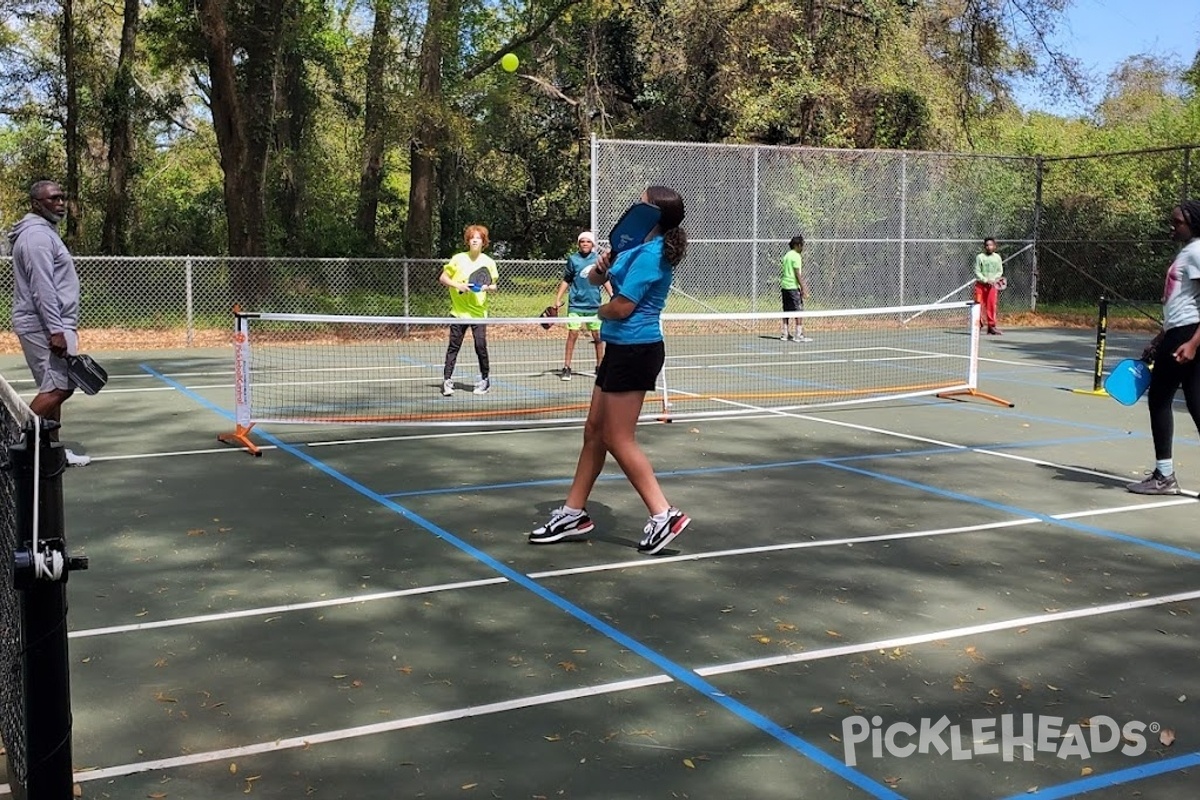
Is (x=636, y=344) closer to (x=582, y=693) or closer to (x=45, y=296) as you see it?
(x=582, y=693)

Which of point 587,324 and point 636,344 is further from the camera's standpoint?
point 587,324

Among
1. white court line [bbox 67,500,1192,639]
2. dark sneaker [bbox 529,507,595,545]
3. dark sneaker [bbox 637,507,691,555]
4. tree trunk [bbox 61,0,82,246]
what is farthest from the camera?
tree trunk [bbox 61,0,82,246]

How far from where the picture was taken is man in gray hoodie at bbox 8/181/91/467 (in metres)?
7.98

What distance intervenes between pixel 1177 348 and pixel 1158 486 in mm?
992

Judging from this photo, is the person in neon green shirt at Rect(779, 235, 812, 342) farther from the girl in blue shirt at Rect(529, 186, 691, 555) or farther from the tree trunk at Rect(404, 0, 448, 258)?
the girl in blue shirt at Rect(529, 186, 691, 555)

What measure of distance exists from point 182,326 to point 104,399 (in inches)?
300

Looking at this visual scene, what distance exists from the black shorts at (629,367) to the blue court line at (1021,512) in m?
2.90

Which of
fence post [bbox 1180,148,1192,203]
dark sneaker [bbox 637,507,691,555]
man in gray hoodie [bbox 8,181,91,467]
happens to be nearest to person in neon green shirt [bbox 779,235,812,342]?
fence post [bbox 1180,148,1192,203]

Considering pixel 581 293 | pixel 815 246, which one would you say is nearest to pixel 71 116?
pixel 815 246

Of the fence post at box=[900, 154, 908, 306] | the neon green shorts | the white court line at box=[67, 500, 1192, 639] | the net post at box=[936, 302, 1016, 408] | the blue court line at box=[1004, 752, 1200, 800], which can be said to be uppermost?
the fence post at box=[900, 154, 908, 306]

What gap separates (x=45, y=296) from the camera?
26.3 feet

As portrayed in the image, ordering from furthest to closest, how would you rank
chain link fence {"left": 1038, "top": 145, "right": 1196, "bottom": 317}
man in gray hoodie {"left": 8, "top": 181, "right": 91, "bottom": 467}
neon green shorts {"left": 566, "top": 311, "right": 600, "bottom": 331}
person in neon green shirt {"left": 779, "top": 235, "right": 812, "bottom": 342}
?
chain link fence {"left": 1038, "top": 145, "right": 1196, "bottom": 317} → person in neon green shirt {"left": 779, "top": 235, "right": 812, "bottom": 342} → neon green shorts {"left": 566, "top": 311, "right": 600, "bottom": 331} → man in gray hoodie {"left": 8, "top": 181, "right": 91, "bottom": 467}

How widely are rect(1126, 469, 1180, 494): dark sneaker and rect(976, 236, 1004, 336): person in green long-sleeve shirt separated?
14.9m

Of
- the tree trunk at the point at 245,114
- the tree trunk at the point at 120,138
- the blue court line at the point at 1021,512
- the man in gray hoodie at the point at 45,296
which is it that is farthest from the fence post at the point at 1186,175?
the tree trunk at the point at 120,138
